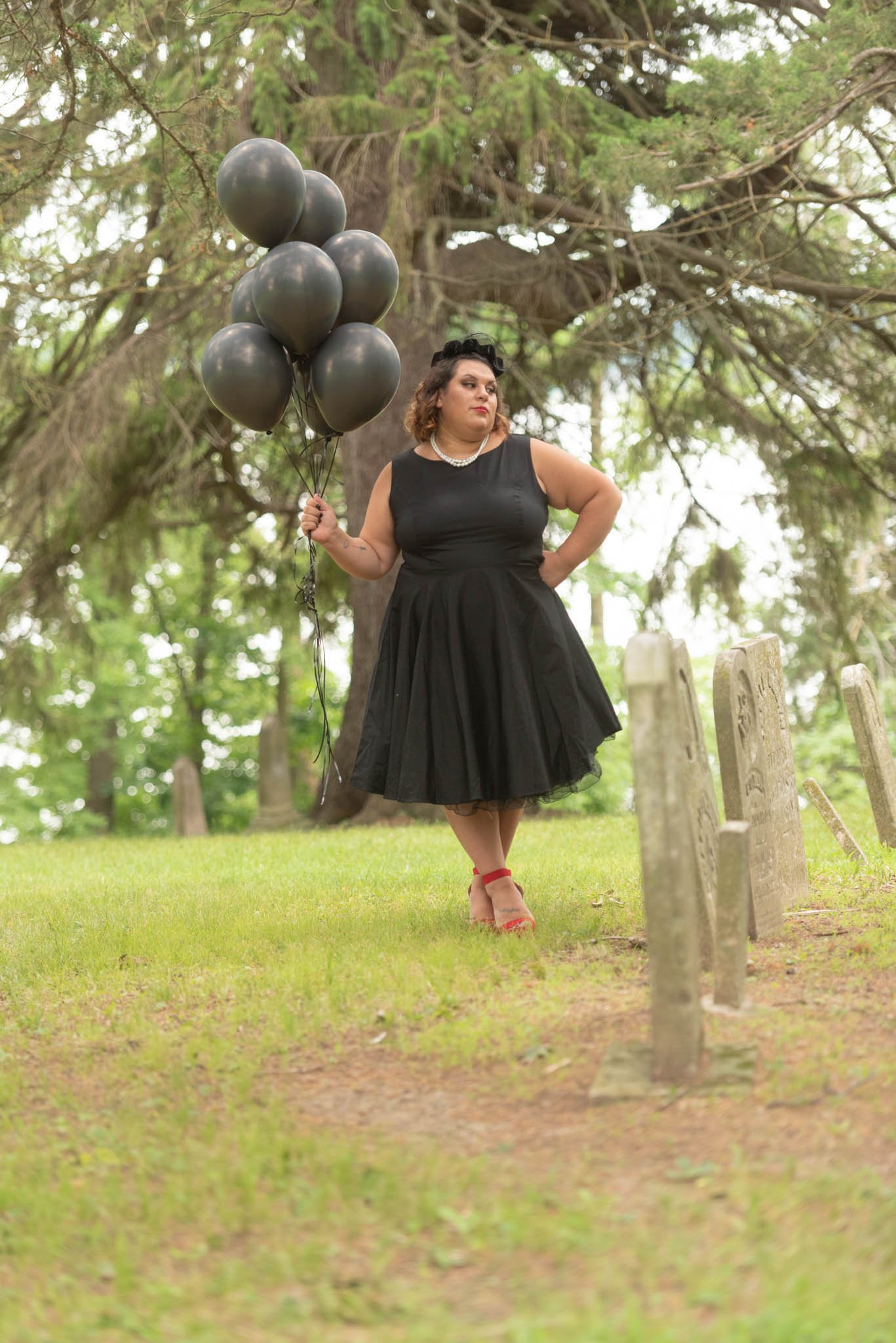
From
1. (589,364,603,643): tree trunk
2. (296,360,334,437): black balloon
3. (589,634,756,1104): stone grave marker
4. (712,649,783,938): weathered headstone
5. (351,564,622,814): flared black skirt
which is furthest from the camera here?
(589,364,603,643): tree trunk

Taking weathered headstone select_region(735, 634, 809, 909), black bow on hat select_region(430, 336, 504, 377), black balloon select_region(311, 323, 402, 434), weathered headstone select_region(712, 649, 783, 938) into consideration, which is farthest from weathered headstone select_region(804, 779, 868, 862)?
black balloon select_region(311, 323, 402, 434)

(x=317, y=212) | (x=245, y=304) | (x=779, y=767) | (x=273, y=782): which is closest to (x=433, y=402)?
(x=245, y=304)

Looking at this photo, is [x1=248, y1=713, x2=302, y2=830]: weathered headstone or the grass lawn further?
[x1=248, y1=713, x2=302, y2=830]: weathered headstone

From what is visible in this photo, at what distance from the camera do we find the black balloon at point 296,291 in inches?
196

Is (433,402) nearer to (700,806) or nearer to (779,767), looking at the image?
(700,806)

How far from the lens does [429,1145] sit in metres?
2.99

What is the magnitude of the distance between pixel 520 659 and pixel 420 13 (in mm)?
8751

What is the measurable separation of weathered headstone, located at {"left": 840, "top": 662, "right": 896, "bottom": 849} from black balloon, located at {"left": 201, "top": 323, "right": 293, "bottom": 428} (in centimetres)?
326

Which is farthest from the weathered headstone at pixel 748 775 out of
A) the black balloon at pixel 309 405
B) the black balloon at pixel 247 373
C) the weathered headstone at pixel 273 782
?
the weathered headstone at pixel 273 782

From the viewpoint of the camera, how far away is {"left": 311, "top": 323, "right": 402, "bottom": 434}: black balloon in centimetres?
512

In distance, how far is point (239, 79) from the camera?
9969 millimetres

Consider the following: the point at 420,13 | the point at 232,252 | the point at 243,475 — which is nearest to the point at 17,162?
the point at 232,252

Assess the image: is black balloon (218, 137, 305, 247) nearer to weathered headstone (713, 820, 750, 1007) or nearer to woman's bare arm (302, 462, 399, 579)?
woman's bare arm (302, 462, 399, 579)

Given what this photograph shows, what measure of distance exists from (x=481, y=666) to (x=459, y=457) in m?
0.83
